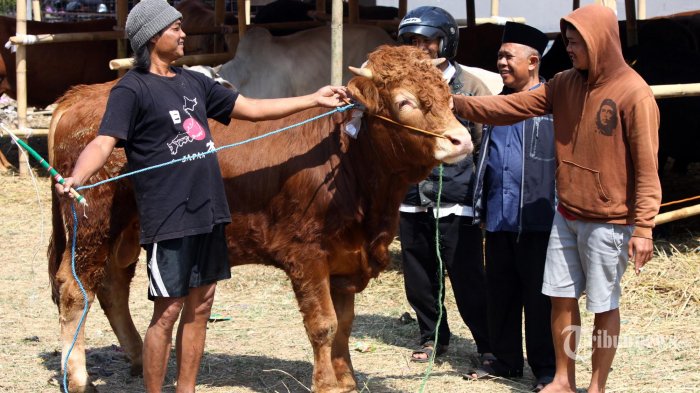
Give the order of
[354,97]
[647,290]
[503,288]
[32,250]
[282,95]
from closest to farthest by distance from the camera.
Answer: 1. [354,97]
2. [503,288]
3. [647,290]
4. [32,250]
5. [282,95]

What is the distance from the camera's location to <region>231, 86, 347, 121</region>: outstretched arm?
4.44 m

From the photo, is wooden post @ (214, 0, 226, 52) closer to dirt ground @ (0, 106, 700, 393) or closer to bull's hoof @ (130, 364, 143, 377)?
dirt ground @ (0, 106, 700, 393)

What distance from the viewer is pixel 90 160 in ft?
12.7

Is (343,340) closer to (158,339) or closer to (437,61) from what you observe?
(158,339)

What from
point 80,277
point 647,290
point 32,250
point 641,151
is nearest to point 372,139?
point 641,151

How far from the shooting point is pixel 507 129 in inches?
202

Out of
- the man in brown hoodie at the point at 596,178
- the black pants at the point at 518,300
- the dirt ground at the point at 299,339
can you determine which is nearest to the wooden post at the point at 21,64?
the dirt ground at the point at 299,339

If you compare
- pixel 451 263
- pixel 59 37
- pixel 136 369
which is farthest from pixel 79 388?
pixel 59 37

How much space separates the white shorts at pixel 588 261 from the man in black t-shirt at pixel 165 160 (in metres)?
1.61

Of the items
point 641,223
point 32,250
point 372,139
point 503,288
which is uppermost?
point 372,139

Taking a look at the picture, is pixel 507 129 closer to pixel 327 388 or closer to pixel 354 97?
pixel 354 97

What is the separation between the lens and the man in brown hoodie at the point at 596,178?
13.6ft

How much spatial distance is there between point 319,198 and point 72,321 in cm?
151

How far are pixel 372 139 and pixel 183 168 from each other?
1.00m
